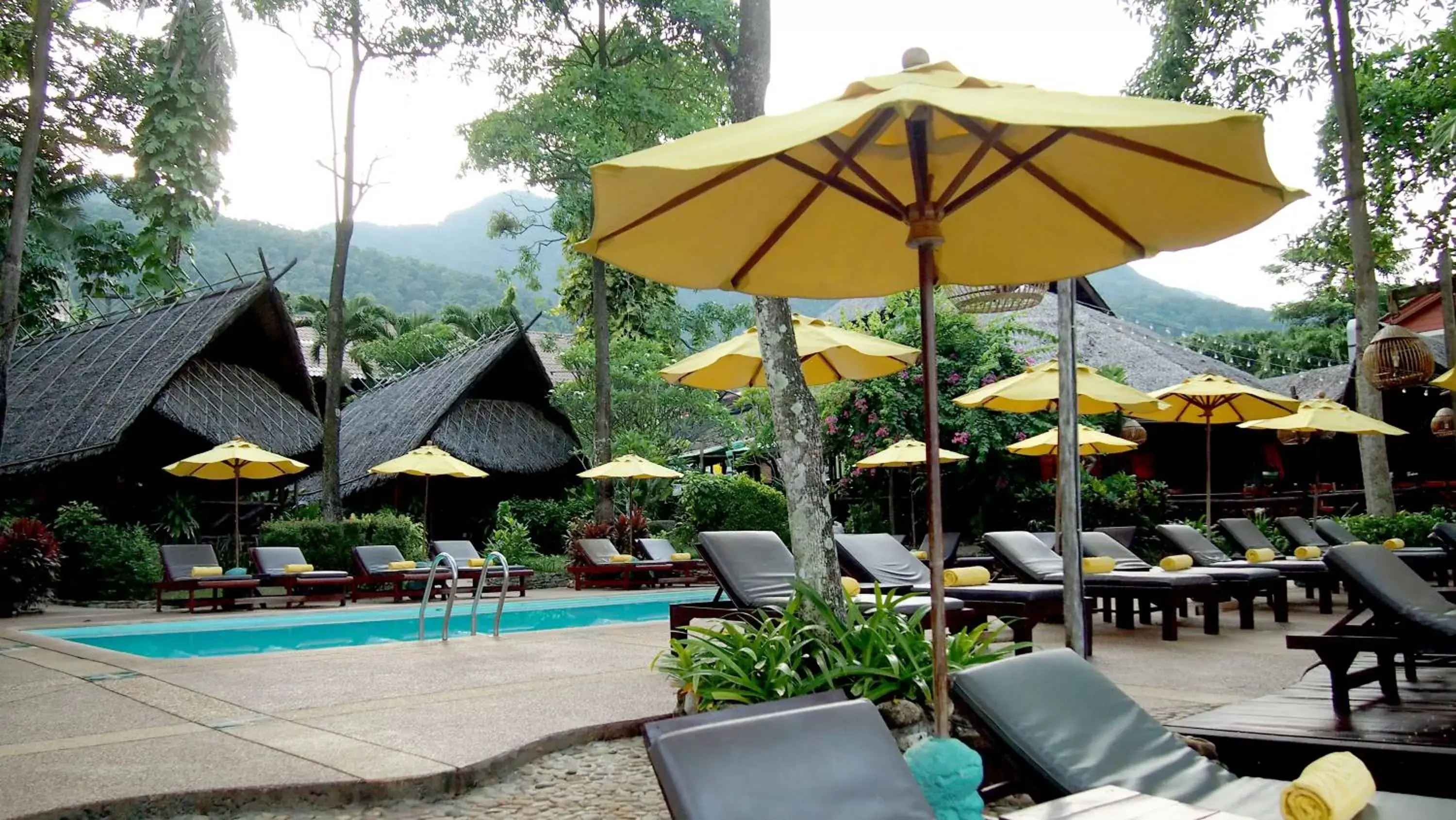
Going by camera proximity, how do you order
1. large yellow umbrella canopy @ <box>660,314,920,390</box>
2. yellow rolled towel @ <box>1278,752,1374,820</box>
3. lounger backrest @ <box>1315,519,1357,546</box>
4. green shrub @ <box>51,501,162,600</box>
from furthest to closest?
green shrub @ <box>51,501,162,600</box>
lounger backrest @ <box>1315,519,1357,546</box>
large yellow umbrella canopy @ <box>660,314,920,390</box>
yellow rolled towel @ <box>1278,752,1374,820</box>

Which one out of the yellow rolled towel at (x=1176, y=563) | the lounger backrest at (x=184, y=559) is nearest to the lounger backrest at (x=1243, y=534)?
the yellow rolled towel at (x=1176, y=563)

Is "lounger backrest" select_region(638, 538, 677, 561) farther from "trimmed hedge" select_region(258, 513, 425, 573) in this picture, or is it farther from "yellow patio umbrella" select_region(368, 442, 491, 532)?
"trimmed hedge" select_region(258, 513, 425, 573)

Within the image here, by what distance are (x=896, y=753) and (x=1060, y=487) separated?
3.03 meters

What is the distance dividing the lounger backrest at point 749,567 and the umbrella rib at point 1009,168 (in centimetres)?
322

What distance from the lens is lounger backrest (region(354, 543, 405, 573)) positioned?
506 inches

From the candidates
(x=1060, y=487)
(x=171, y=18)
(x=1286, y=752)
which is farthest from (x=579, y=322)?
(x=1286, y=752)

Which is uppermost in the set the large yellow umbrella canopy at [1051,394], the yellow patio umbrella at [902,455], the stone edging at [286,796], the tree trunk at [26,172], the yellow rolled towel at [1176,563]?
the tree trunk at [26,172]

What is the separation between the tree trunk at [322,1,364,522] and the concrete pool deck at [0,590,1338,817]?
7.66 metres

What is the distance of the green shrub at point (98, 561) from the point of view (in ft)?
42.8

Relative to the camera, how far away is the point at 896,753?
7.36 feet

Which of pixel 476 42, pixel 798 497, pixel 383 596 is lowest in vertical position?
pixel 383 596

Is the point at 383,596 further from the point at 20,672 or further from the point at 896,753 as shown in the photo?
the point at 896,753

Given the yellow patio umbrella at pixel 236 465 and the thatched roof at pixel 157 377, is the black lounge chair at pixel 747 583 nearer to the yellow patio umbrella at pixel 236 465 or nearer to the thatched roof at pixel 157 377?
the yellow patio umbrella at pixel 236 465

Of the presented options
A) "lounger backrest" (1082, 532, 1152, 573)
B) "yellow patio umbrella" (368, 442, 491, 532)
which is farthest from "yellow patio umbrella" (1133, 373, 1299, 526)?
"yellow patio umbrella" (368, 442, 491, 532)
